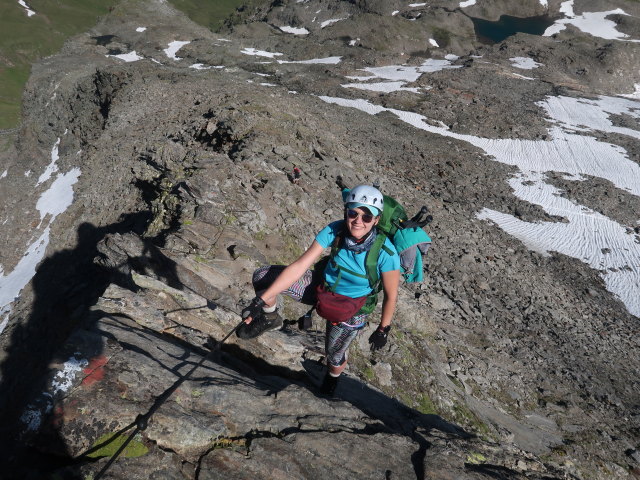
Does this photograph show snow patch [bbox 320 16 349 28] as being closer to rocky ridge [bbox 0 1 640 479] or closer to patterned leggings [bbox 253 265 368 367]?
rocky ridge [bbox 0 1 640 479]

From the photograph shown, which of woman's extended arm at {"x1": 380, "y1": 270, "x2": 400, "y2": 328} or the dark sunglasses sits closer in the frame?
the dark sunglasses

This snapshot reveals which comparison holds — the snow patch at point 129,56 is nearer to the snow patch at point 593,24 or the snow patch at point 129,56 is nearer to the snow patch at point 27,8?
the snow patch at point 27,8

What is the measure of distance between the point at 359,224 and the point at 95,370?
4.63 m

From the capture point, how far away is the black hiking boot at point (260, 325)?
22.0 feet

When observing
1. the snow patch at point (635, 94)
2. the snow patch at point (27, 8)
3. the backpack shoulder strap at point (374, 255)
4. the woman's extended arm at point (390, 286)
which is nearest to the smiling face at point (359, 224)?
the backpack shoulder strap at point (374, 255)

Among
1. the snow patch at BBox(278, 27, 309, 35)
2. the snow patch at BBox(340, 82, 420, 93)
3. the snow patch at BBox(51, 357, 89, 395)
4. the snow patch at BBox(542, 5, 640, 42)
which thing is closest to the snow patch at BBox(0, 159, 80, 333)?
the snow patch at BBox(51, 357, 89, 395)

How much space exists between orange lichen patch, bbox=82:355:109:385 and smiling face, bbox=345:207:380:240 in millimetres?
4387

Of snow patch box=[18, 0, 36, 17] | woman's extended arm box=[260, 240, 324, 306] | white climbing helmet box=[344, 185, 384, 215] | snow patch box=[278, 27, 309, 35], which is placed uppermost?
snow patch box=[18, 0, 36, 17]

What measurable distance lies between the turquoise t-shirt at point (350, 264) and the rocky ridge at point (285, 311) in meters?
2.04

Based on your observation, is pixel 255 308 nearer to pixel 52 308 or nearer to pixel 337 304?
pixel 337 304

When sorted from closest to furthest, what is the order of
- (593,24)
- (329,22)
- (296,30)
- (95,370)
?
(95,370) < (296,30) < (329,22) < (593,24)

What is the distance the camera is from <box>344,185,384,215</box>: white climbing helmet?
595 centimetres

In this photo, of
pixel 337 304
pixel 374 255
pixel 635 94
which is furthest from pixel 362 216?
pixel 635 94

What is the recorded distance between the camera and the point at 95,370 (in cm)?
573
